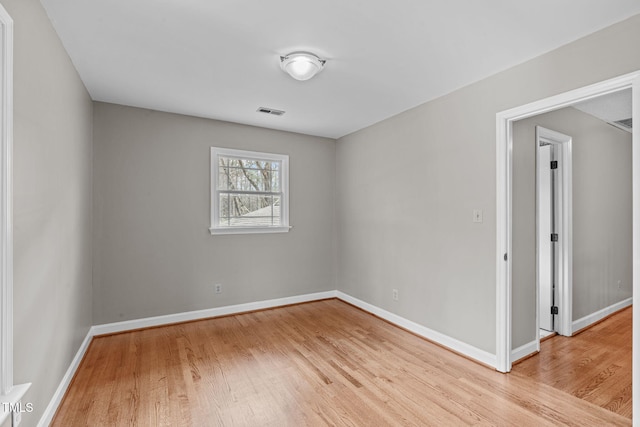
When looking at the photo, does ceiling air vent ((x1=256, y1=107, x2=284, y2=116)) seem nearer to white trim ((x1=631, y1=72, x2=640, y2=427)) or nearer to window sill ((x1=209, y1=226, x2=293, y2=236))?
window sill ((x1=209, y1=226, x2=293, y2=236))

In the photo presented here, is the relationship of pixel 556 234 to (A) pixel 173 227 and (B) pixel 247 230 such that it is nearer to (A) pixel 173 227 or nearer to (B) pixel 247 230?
(B) pixel 247 230

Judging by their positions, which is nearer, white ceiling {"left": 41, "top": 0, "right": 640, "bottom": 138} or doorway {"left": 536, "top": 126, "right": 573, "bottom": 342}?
white ceiling {"left": 41, "top": 0, "right": 640, "bottom": 138}

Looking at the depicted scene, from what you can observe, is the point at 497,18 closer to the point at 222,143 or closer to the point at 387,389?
the point at 387,389

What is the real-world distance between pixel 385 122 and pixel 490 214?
5.89 ft

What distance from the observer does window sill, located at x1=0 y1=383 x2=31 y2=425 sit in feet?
4.26

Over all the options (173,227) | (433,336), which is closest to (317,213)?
(173,227)

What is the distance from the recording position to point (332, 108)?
3543 millimetres

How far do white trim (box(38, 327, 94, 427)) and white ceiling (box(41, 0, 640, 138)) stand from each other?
2.38 m

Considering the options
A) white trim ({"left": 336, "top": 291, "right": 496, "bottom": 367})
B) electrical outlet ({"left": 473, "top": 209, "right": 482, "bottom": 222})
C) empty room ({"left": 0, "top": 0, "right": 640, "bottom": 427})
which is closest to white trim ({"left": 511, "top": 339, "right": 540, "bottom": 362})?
empty room ({"left": 0, "top": 0, "right": 640, "bottom": 427})

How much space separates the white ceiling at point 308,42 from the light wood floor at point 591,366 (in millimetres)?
2483

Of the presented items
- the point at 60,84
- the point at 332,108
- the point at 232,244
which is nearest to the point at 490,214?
the point at 332,108

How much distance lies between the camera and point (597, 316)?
3.71m

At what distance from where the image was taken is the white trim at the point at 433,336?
9.05ft

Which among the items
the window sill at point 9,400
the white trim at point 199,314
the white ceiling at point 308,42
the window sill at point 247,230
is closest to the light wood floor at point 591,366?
the white ceiling at point 308,42
